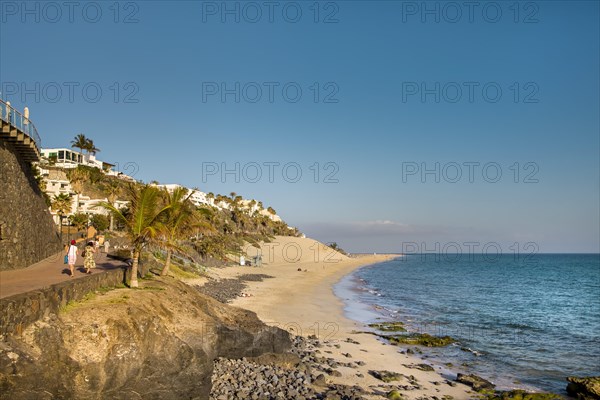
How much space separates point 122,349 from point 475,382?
52.4 feet

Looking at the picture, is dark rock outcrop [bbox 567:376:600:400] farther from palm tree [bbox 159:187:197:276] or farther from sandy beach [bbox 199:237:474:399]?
palm tree [bbox 159:187:197:276]

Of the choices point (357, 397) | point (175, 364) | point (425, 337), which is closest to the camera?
point (175, 364)

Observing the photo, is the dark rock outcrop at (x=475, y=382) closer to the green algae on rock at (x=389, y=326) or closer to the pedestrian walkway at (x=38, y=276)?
the green algae on rock at (x=389, y=326)

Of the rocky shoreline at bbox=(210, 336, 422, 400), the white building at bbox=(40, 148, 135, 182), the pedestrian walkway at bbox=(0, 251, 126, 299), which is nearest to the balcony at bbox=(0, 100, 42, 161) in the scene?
the pedestrian walkway at bbox=(0, 251, 126, 299)

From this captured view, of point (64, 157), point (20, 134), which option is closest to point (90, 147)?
point (64, 157)

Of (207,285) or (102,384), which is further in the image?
(207,285)

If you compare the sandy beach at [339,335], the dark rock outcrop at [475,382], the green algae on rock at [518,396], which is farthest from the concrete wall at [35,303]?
the dark rock outcrop at [475,382]

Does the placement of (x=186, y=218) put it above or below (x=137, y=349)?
above

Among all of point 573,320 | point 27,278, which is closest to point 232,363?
point 27,278

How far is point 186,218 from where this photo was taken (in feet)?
79.6

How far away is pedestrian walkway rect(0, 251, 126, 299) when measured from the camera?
1451cm

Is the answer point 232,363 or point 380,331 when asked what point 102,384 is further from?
point 380,331

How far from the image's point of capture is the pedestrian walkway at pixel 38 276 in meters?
14.5

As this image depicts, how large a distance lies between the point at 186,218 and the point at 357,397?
1421 cm
